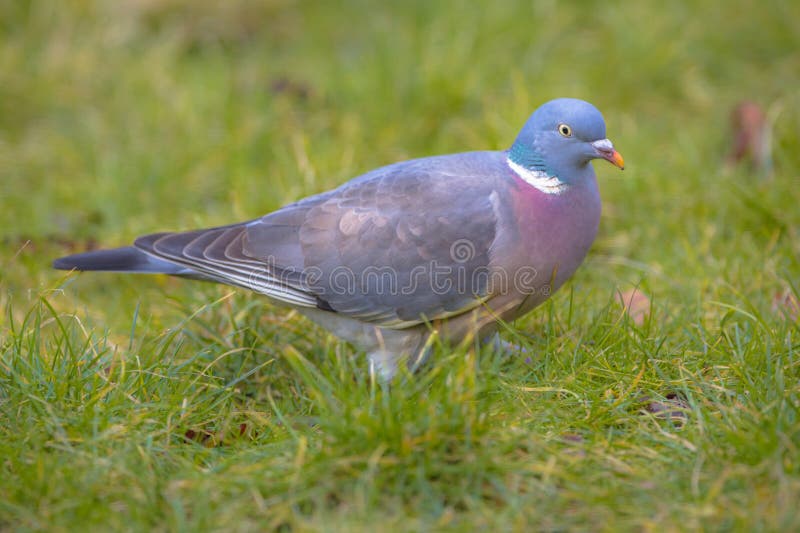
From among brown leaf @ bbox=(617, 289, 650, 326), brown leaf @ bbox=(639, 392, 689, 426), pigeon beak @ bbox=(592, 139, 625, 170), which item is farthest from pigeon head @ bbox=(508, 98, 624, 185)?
brown leaf @ bbox=(639, 392, 689, 426)

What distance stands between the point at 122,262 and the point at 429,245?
4.49 feet

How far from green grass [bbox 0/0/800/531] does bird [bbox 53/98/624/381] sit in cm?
21

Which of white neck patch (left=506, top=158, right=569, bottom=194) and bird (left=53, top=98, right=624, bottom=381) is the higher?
white neck patch (left=506, top=158, right=569, bottom=194)

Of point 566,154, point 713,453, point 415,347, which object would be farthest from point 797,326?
point 415,347

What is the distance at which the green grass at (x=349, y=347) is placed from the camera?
246 cm

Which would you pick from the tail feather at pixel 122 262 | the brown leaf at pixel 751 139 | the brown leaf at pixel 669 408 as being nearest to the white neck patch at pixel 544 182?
the brown leaf at pixel 669 408

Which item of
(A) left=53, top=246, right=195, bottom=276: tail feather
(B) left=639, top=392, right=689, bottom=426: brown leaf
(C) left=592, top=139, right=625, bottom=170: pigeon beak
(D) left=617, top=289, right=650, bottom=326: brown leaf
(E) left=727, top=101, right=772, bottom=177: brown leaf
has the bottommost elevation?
(B) left=639, top=392, right=689, bottom=426: brown leaf

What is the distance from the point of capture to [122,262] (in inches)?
139

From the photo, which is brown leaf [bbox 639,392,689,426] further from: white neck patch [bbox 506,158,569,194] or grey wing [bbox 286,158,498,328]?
white neck patch [bbox 506,158,569,194]

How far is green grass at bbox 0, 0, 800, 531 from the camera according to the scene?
2.46 meters

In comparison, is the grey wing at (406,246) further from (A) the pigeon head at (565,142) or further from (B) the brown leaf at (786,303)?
(B) the brown leaf at (786,303)

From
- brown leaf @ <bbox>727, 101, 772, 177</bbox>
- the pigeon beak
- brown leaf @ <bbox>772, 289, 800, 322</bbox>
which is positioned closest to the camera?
the pigeon beak

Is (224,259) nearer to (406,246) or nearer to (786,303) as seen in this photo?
(406,246)

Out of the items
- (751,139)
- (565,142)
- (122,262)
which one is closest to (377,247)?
(565,142)
